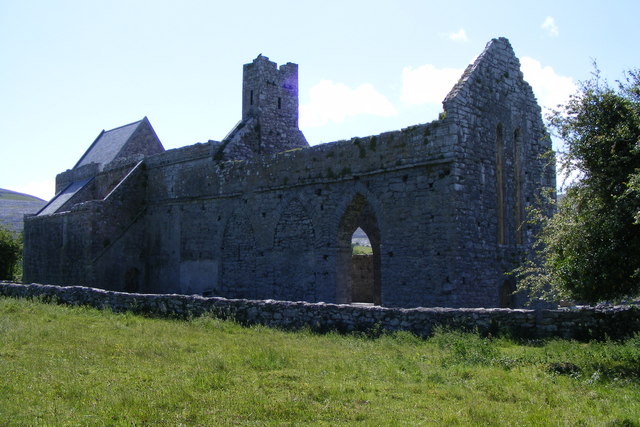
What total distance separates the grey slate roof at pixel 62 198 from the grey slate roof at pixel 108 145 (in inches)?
58.8

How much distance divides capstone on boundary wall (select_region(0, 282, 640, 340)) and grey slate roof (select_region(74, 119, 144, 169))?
16360mm

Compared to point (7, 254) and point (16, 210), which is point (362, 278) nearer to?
point (7, 254)

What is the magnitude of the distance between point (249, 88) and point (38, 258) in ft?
43.6

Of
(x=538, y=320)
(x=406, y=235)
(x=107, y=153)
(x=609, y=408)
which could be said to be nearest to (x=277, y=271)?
(x=406, y=235)

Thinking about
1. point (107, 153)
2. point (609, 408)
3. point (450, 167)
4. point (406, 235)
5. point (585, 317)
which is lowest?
point (609, 408)

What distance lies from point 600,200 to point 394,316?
14.6 feet

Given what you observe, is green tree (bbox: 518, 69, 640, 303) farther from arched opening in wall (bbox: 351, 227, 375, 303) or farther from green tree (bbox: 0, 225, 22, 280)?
green tree (bbox: 0, 225, 22, 280)

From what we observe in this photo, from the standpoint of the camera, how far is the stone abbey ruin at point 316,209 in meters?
15.5

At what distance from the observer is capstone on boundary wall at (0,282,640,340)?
1042 centimetres

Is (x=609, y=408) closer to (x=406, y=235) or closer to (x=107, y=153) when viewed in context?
(x=406, y=235)

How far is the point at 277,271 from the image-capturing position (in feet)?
64.5

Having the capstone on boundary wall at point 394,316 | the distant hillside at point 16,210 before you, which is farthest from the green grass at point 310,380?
the distant hillside at point 16,210

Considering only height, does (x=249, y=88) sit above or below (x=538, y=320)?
above

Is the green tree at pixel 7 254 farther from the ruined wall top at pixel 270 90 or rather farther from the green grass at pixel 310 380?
the green grass at pixel 310 380
